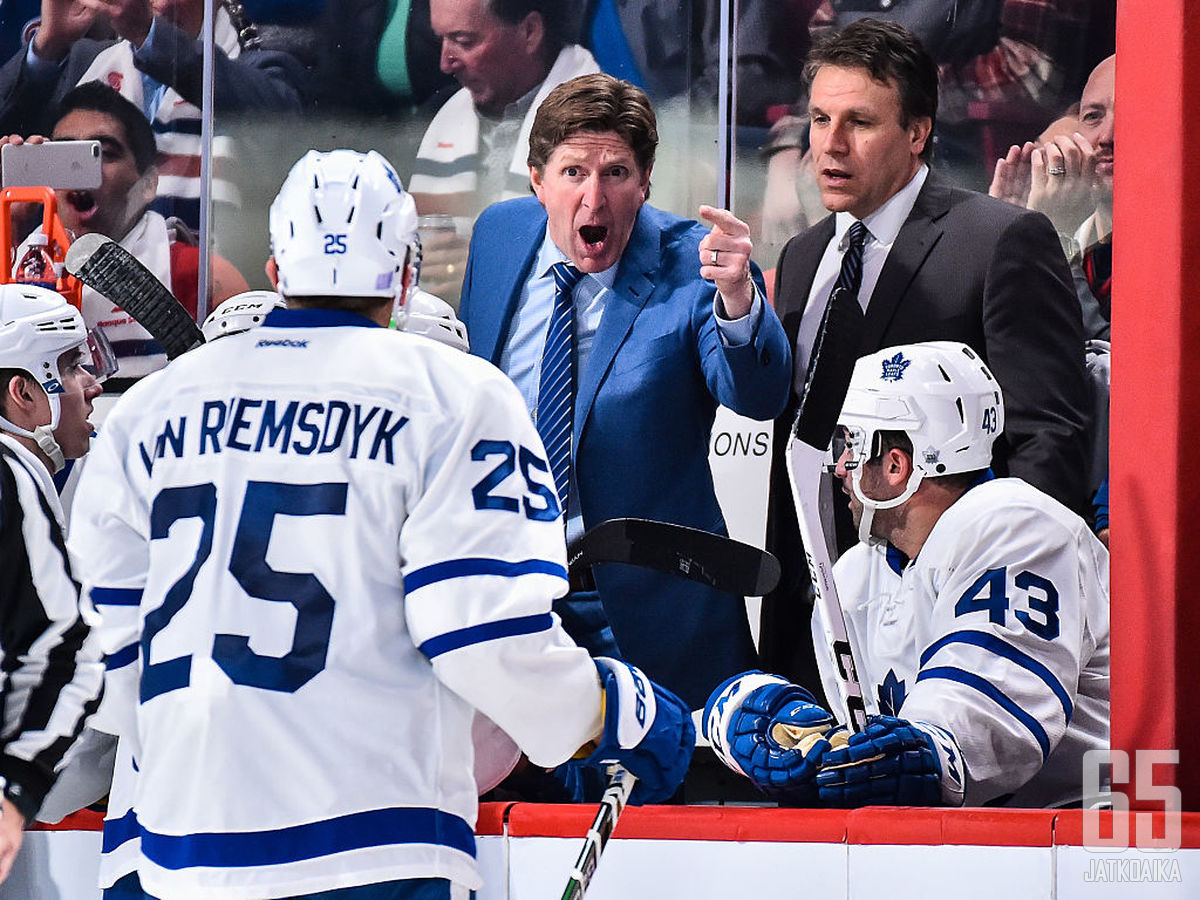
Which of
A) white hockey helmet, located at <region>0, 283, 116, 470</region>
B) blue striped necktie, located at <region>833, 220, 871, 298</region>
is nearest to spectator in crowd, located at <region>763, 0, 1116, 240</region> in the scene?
blue striped necktie, located at <region>833, 220, 871, 298</region>

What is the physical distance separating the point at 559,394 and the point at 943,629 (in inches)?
39.5

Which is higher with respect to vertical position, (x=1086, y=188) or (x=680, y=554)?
(x=1086, y=188)

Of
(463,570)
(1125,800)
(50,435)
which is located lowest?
(1125,800)

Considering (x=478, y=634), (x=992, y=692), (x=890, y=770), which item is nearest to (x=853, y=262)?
(x=992, y=692)

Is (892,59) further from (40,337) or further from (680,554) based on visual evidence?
(40,337)

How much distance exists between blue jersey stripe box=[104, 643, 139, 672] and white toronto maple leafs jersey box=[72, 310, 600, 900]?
0.09 meters

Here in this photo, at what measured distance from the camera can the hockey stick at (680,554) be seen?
3389 mm

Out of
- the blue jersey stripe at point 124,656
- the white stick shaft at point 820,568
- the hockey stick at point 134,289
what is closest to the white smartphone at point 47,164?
the hockey stick at point 134,289

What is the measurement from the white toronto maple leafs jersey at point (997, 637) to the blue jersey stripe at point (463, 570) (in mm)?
1396

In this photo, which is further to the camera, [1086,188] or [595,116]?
[595,116]

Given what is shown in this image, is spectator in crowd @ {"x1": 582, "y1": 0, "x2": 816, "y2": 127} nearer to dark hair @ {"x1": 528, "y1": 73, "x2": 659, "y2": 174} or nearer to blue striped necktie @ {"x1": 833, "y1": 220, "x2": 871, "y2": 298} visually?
dark hair @ {"x1": 528, "y1": 73, "x2": 659, "y2": 174}

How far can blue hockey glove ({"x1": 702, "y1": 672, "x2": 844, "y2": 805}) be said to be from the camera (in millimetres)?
2875

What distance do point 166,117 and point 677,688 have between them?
180 cm

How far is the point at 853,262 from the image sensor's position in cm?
336
